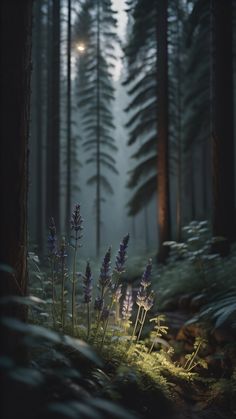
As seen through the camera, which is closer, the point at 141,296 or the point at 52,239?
the point at 52,239

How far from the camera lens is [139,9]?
519 inches

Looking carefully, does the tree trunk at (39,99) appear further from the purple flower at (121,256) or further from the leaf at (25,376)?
the leaf at (25,376)

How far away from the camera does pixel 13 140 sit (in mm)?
2826

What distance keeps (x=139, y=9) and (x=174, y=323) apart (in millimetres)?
11248

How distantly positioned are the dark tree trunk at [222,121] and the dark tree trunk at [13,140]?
6.31 meters

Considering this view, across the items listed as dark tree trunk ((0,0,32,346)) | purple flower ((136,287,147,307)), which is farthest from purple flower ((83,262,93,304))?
dark tree trunk ((0,0,32,346))

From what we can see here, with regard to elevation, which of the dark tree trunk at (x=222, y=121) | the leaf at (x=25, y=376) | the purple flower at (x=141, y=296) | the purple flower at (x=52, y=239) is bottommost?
the purple flower at (x=141, y=296)

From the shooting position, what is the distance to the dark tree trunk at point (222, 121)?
845 cm

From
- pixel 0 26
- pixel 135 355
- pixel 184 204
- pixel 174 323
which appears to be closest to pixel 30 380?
pixel 0 26

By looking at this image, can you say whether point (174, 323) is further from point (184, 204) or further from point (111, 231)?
point (111, 231)

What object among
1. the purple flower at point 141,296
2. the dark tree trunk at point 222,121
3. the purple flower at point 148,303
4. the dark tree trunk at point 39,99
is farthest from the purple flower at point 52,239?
the dark tree trunk at point 39,99

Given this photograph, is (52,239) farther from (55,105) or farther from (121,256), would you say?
(55,105)

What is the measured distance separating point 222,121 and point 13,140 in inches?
266

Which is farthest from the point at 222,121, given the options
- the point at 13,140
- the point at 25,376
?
the point at 25,376
